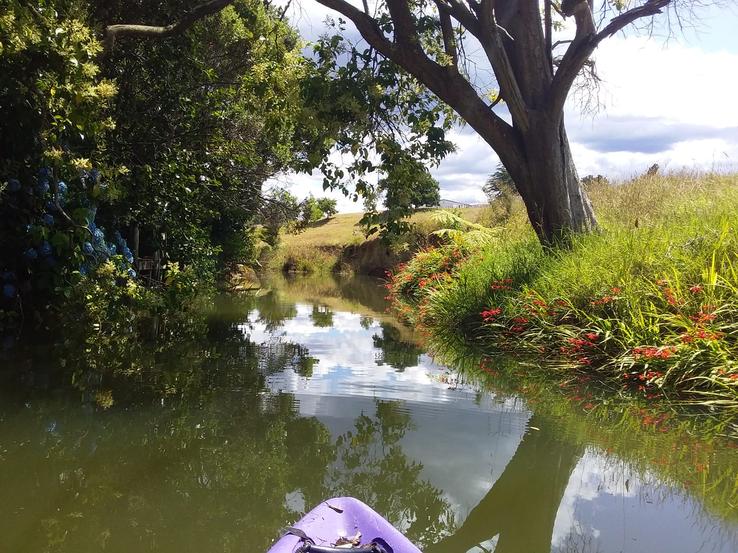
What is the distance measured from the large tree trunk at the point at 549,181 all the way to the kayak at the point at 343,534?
6153 millimetres

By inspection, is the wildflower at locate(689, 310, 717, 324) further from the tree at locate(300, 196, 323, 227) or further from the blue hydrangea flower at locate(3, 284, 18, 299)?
the tree at locate(300, 196, 323, 227)

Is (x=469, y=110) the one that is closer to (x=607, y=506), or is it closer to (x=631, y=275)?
(x=631, y=275)

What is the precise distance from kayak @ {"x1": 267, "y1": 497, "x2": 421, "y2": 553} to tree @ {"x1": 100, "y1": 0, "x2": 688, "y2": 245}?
622 centimetres

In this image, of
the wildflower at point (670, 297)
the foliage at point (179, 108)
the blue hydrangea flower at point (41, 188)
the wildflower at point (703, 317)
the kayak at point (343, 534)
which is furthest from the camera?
the foliage at point (179, 108)

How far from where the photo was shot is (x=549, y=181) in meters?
7.60

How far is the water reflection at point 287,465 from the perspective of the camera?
2.71 metres

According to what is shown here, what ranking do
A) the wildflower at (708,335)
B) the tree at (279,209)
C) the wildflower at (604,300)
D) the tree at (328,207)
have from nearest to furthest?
the wildflower at (708,335) → the wildflower at (604,300) → the tree at (279,209) → the tree at (328,207)

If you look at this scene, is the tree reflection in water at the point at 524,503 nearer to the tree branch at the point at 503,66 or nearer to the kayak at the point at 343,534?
the kayak at the point at 343,534

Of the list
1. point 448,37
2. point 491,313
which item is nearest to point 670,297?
point 491,313

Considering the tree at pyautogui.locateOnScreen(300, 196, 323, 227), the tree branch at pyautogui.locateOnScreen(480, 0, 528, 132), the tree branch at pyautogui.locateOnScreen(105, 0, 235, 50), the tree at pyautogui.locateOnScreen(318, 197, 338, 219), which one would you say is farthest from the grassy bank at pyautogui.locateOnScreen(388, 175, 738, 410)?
the tree at pyautogui.locateOnScreen(318, 197, 338, 219)

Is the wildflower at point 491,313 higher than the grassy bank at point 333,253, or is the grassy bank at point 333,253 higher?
the grassy bank at point 333,253

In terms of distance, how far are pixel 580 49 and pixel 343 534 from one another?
716 centimetres

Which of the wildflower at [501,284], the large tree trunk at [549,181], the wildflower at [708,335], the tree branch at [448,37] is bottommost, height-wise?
the wildflower at [708,335]

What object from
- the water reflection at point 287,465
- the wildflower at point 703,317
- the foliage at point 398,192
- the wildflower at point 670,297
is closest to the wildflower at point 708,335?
the wildflower at point 703,317
